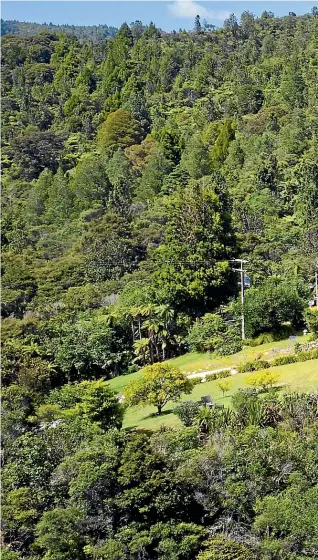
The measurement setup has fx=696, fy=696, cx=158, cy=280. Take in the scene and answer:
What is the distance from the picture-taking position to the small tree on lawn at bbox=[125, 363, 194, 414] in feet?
73.3

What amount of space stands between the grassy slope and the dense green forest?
108 centimetres

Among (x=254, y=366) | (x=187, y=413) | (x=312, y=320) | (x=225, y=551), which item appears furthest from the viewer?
(x=312, y=320)

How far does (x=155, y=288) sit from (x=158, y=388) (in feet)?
40.3

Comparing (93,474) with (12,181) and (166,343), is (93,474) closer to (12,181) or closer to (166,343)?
(166,343)

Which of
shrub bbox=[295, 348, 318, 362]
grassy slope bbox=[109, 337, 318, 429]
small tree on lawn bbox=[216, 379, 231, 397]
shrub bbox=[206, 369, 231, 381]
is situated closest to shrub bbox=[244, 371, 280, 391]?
grassy slope bbox=[109, 337, 318, 429]

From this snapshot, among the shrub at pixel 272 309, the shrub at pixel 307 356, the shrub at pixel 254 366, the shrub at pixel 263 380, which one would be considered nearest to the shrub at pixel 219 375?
the shrub at pixel 254 366

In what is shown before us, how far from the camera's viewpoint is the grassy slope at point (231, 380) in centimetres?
2217

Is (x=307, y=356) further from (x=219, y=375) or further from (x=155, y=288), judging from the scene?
(x=155, y=288)

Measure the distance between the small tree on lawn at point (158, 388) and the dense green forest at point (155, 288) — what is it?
106 cm

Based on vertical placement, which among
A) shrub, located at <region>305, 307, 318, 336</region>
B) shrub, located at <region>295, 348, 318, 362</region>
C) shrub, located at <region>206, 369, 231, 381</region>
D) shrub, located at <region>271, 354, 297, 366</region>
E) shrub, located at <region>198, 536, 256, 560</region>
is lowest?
shrub, located at <region>198, 536, 256, 560</region>

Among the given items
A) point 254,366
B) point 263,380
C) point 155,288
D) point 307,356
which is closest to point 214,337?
point 254,366

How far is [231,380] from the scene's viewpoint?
24469mm

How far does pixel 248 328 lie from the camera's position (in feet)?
98.4

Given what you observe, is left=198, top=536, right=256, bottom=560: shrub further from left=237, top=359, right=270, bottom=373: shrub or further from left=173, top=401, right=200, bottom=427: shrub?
left=237, top=359, right=270, bottom=373: shrub
